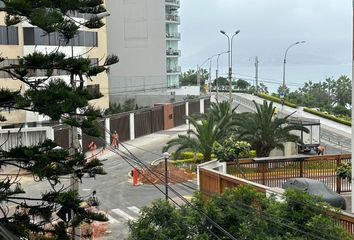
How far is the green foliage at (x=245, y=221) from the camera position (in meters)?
10.6

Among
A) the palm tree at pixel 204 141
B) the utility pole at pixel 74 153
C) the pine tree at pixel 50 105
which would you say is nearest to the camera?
the pine tree at pixel 50 105

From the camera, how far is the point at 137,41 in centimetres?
6334

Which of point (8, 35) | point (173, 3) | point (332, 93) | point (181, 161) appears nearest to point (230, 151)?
point (181, 161)

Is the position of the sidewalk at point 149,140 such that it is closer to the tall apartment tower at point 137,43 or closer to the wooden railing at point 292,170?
the wooden railing at point 292,170

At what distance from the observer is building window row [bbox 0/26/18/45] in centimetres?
3656

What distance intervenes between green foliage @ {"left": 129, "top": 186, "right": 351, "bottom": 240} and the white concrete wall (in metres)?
51.9

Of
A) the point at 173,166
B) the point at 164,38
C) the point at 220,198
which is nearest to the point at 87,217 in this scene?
the point at 220,198

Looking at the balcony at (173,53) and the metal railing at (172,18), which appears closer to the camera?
the balcony at (173,53)

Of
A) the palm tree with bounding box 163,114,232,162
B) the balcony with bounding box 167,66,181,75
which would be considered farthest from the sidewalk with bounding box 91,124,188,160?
the balcony with bounding box 167,66,181,75

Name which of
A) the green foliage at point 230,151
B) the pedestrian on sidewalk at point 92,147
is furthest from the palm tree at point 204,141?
the pedestrian on sidewalk at point 92,147

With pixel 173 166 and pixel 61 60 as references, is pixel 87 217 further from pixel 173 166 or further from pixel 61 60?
pixel 173 166

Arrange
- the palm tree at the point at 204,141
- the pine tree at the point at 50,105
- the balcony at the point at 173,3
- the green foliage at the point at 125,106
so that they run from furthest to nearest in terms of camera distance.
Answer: the balcony at the point at 173,3 < the green foliage at the point at 125,106 < the palm tree at the point at 204,141 < the pine tree at the point at 50,105

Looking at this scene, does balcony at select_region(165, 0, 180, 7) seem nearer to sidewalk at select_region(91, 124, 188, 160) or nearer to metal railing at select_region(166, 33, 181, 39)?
metal railing at select_region(166, 33, 181, 39)

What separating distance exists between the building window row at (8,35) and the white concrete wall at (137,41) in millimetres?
25514
